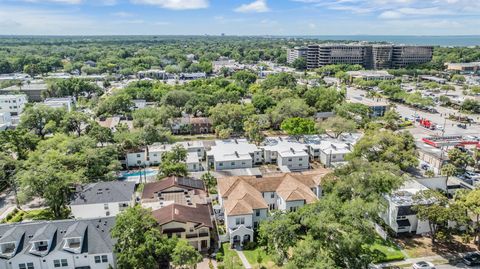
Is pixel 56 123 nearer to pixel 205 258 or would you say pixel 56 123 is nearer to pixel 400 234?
pixel 205 258

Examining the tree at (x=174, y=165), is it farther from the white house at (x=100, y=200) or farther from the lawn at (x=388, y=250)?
the lawn at (x=388, y=250)

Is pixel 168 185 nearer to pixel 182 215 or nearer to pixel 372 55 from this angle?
pixel 182 215

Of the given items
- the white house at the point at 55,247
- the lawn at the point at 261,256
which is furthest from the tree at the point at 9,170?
the lawn at the point at 261,256

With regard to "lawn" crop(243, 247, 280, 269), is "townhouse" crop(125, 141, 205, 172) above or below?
above

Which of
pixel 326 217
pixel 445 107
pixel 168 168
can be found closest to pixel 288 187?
pixel 326 217

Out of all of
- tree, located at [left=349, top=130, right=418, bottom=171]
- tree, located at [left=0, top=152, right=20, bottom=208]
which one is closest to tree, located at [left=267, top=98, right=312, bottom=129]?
tree, located at [left=349, top=130, right=418, bottom=171]

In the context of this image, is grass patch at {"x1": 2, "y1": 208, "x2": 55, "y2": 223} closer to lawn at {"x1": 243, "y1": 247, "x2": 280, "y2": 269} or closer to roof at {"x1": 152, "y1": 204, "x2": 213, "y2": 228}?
roof at {"x1": 152, "y1": 204, "x2": 213, "y2": 228}
